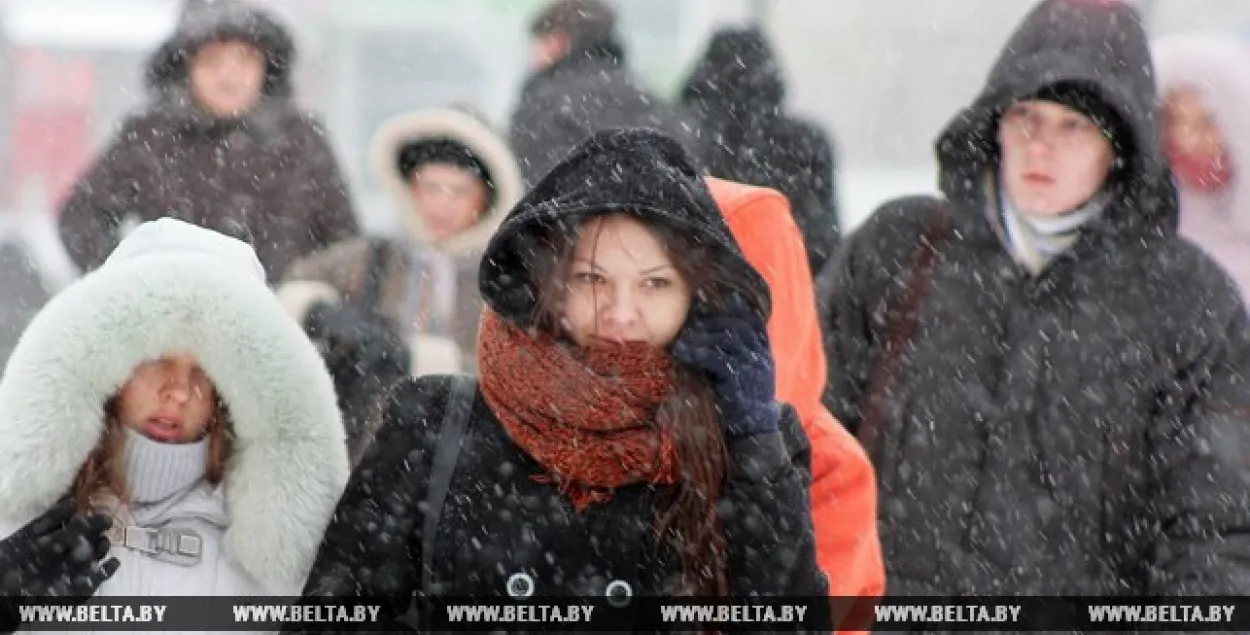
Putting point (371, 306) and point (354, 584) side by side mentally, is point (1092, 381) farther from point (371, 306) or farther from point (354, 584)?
point (371, 306)

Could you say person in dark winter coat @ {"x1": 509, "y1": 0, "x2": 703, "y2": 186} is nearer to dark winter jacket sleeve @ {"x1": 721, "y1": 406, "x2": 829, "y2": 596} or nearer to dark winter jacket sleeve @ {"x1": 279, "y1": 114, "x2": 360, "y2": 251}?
dark winter jacket sleeve @ {"x1": 279, "y1": 114, "x2": 360, "y2": 251}

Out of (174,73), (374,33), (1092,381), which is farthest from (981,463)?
(374,33)

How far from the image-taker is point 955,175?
4.48m

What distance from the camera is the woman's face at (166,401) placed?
3.23m

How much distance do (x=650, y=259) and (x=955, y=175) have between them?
170 centimetres

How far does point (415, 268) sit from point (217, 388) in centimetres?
253

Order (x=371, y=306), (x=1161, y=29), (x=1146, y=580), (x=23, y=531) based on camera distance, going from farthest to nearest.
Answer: (x=1161, y=29)
(x=371, y=306)
(x=1146, y=580)
(x=23, y=531)

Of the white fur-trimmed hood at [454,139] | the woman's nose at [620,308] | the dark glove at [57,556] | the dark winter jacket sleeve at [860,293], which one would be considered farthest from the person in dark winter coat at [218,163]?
the woman's nose at [620,308]

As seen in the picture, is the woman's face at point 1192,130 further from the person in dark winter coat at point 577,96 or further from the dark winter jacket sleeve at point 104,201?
the dark winter jacket sleeve at point 104,201

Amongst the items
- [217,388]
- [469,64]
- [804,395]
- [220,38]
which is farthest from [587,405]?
[469,64]

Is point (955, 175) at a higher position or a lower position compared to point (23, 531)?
higher

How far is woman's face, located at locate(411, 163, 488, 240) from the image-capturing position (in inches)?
233

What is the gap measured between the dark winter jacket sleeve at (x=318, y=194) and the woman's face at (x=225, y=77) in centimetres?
21

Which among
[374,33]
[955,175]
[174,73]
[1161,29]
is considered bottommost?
[955,175]
